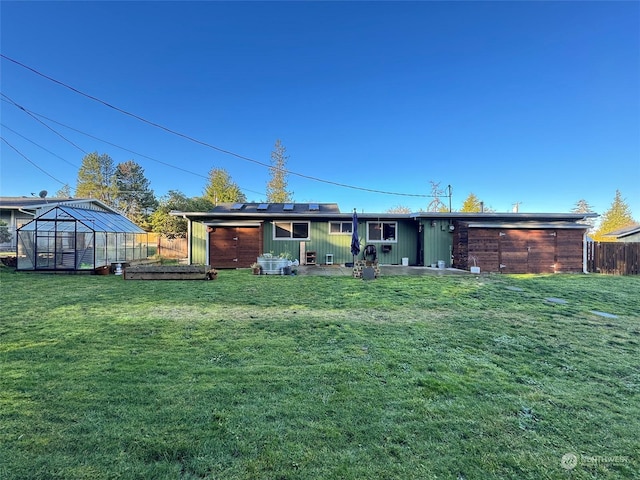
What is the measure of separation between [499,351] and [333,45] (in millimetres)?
14640

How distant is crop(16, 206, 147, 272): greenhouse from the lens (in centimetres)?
1040

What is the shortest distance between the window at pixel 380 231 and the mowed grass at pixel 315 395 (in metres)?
8.91

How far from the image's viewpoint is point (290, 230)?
13625mm

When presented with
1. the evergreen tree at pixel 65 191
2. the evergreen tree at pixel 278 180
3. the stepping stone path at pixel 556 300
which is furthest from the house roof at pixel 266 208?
the evergreen tree at pixel 65 191

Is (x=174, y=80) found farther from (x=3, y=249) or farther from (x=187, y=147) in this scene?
(x=3, y=249)

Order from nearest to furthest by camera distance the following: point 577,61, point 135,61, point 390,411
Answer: point 390,411, point 577,61, point 135,61

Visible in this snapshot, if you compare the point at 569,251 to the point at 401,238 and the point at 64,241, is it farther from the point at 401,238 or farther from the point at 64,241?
the point at 64,241

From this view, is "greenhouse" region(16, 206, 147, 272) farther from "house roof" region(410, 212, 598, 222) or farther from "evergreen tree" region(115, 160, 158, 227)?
"evergreen tree" region(115, 160, 158, 227)

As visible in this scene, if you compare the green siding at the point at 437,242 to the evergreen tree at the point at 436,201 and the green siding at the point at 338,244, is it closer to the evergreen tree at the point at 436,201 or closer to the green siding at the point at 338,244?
the green siding at the point at 338,244

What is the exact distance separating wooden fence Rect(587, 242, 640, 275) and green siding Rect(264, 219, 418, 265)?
7.09 meters

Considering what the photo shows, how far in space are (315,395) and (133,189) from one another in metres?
38.4

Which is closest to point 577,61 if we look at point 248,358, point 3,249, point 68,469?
point 248,358

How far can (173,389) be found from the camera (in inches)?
94.0

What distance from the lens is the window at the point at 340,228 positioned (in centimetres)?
1370
